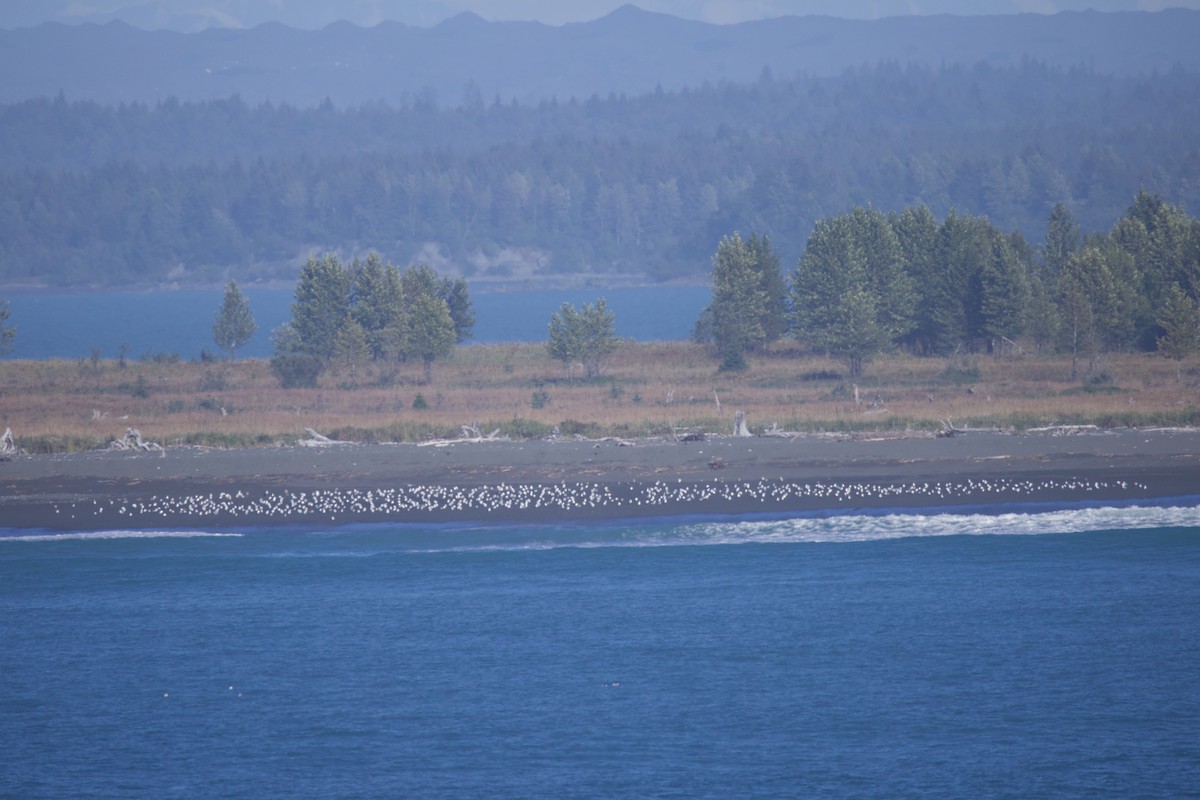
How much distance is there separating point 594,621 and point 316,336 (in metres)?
47.1

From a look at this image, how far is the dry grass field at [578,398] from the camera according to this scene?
148ft

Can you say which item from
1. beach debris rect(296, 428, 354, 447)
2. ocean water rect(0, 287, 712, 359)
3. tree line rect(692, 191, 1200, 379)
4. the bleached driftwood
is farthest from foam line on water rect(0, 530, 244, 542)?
ocean water rect(0, 287, 712, 359)

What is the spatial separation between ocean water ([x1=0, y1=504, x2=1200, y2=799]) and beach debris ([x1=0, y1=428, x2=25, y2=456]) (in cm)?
1036

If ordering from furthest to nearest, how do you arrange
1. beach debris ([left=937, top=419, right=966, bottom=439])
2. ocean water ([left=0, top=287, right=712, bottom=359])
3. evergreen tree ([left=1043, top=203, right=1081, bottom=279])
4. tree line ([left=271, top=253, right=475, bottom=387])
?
1. ocean water ([left=0, top=287, right=712, bottom=359])
2. evergreen tree ([left=1043, top=203, right=1081, bottom=279])
3. tree line ([left=271, top=253, right=475, bottom=387])
4. beach debris ([left=937, top=419, right=966, bottom=439])

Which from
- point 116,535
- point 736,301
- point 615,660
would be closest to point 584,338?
point 736,301

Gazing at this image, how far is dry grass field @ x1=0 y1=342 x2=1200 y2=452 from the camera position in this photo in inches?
1779

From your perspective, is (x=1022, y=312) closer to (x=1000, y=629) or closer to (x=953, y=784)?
(x=1000, y=629)

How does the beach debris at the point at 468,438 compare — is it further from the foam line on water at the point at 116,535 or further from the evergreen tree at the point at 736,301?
the evergreen tree at the point at 736,301

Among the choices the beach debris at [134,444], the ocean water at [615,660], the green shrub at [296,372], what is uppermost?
the green shrub at [296,372]

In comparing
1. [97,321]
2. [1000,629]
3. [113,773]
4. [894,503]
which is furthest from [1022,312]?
[97,321]

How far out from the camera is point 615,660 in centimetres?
2569

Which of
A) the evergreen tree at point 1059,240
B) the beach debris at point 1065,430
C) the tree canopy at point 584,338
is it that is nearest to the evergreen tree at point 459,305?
the tree canopy at point 584,338

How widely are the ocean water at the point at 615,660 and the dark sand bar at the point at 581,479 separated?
1348 mm

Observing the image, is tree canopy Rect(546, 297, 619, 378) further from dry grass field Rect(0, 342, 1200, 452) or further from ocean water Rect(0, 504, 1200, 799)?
ocean water Rect(0, 504, 1200, 799)
